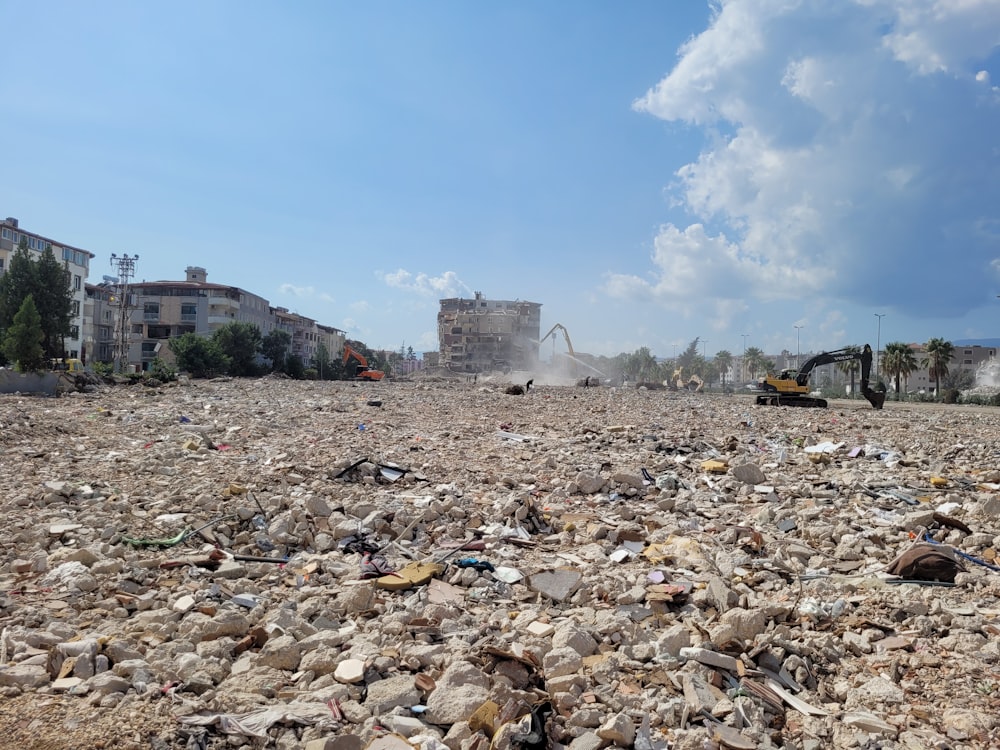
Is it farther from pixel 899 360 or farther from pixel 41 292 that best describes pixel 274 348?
pixel 899 360

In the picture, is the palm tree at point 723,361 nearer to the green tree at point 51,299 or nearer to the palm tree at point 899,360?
the palm tree at point 899,360

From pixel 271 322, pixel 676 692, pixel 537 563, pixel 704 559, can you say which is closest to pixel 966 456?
pixel 704 559

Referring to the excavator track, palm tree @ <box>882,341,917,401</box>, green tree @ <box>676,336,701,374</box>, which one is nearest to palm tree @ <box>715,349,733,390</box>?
green tree @ <box>676,336,701,374</box>

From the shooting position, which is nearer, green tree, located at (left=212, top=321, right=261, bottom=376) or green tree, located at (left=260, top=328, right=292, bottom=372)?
green tree, located at (left=212, top=321, right=261, bottom=376)

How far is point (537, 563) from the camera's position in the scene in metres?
5.50

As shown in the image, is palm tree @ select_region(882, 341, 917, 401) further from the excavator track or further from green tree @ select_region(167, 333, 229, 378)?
green tree @ select_region(167, 333, 229, 378)

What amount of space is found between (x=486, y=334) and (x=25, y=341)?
6169 cm

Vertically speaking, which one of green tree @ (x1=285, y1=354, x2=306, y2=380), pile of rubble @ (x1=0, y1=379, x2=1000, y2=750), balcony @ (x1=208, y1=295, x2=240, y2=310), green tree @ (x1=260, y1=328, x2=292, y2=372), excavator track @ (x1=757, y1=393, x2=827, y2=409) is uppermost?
balcony @ (x1=208, y1=295, x2=240, y2=310)

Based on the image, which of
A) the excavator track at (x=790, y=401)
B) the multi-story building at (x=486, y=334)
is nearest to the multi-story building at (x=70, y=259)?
the multi-story building at (x=486, y=334)

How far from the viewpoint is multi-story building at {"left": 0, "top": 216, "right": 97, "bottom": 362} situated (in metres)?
46.7

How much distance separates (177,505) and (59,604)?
2.42 m

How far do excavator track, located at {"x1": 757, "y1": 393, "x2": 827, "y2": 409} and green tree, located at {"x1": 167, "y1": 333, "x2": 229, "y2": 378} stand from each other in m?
35.9

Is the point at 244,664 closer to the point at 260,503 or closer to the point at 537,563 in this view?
the point at 537,563

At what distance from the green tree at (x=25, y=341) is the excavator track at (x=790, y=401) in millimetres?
29846
